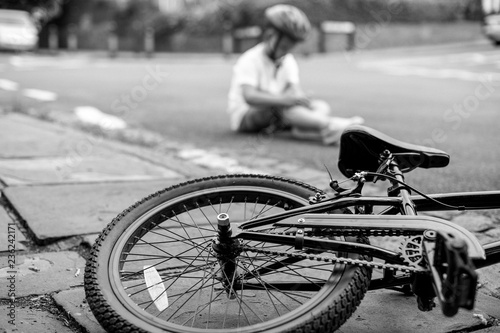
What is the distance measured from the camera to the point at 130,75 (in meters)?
13.7

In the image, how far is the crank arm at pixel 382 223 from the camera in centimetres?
186

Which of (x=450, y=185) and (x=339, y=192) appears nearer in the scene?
(x=339, y=192)

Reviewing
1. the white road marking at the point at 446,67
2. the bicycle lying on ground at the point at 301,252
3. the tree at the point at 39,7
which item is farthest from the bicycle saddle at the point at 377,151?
the tree at the point at 39,7

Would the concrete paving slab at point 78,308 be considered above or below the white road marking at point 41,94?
below

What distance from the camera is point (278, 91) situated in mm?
Answer: 6227

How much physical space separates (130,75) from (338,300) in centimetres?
1231

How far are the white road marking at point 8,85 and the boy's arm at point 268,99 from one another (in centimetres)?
558

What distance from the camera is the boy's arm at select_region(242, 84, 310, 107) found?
5887mm

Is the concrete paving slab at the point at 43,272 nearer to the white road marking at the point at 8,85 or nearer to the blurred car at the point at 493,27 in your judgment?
the white road marking at the point at 8,85

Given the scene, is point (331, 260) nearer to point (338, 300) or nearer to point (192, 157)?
point (338, 300)

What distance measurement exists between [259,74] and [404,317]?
403cm

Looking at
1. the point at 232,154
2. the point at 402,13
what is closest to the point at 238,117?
the point at 232,154

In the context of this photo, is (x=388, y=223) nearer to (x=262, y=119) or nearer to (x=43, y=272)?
(x=43, y=272)

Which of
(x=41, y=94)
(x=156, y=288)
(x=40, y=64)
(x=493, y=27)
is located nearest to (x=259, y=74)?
(x=156, y=288)
